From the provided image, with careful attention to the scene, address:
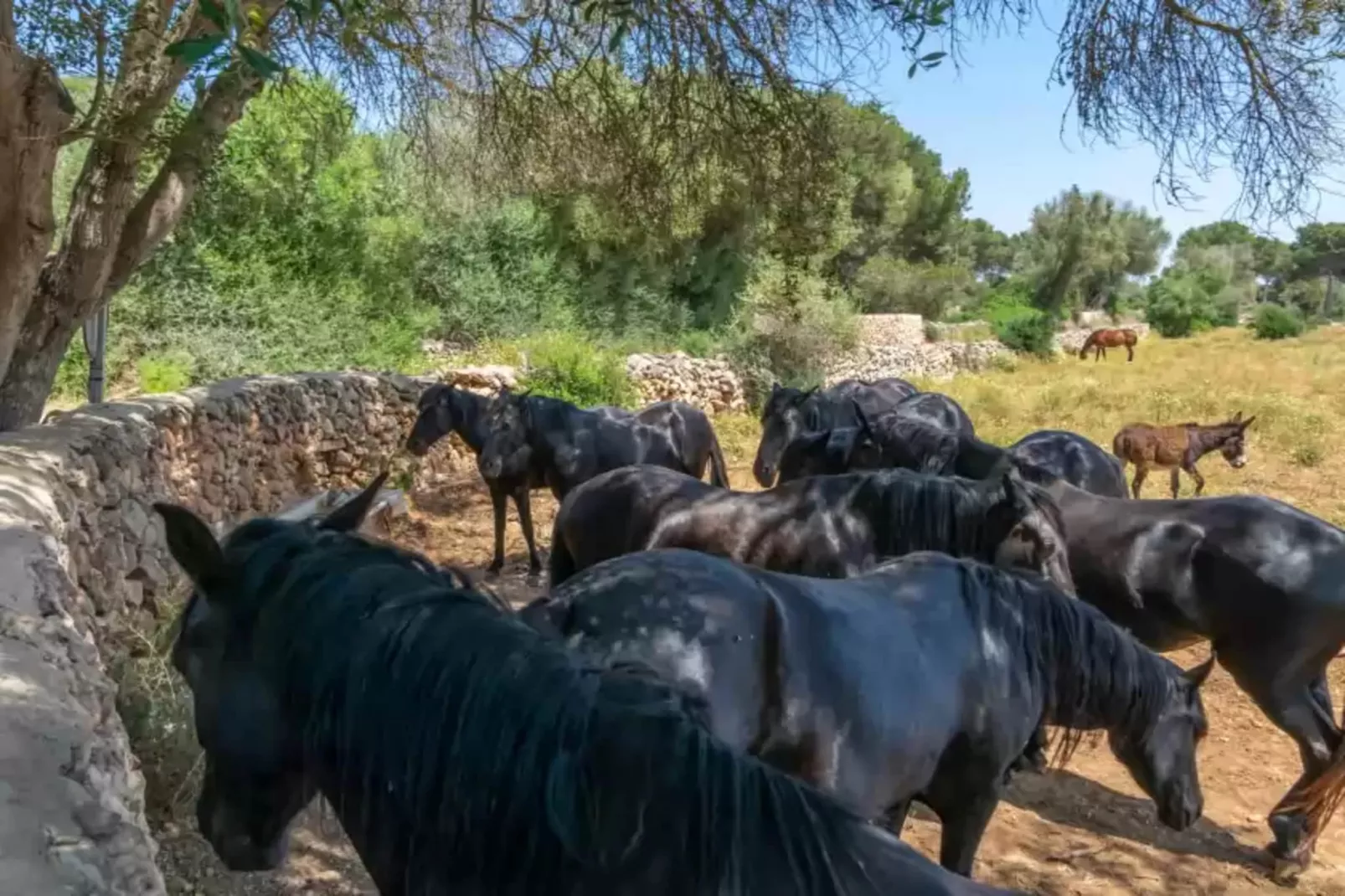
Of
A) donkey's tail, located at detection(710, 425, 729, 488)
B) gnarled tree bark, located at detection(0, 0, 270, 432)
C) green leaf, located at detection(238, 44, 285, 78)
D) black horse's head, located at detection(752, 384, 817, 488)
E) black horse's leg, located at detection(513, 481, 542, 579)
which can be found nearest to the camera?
green leaf, located at detection(238, 44, 285, 78)

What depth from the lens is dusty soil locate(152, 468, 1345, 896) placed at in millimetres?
3469

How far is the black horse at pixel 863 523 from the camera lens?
4445mm

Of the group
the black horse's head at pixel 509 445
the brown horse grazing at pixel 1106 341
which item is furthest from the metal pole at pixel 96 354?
the brown horse grazing at pixel 1106 341

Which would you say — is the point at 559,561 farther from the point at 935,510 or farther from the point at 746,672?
the point at 746,672

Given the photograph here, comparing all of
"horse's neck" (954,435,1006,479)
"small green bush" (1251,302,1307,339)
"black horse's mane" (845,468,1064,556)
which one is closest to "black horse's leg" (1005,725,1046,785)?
"black horse's mane" (845,468,1064,556)

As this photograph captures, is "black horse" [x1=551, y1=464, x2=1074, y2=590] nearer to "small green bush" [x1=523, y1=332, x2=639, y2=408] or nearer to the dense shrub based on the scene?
"small green bush" [x1=523, y1=332, x2=639, y2=408]

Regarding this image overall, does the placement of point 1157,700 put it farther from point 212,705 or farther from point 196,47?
point 196,47

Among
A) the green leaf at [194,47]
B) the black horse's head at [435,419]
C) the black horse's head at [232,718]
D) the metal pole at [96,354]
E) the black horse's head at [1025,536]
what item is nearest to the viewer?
the black horse's head at [232,718]

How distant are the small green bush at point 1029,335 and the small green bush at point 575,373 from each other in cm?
2075

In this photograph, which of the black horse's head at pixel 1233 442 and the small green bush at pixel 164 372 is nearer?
the black horse's head at pixel 1233 442

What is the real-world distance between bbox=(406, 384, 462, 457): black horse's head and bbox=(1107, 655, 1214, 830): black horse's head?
7644 mm

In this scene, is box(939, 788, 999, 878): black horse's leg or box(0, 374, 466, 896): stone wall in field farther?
box(939, 788, 999, 878): black horse's leg

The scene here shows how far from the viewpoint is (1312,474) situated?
1334cm

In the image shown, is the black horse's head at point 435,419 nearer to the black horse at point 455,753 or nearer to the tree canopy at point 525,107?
the tree canopy at point 525,107
